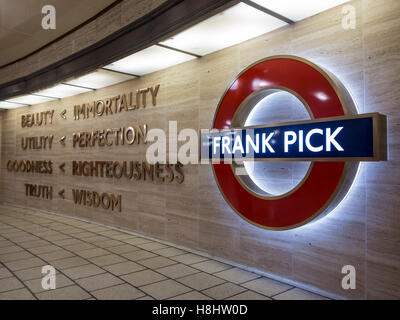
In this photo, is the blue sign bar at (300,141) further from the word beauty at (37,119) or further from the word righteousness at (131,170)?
the word beauty at (37,119)

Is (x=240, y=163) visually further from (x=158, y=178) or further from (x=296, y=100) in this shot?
(x=158, y=178)

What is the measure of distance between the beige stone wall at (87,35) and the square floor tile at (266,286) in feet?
10.6

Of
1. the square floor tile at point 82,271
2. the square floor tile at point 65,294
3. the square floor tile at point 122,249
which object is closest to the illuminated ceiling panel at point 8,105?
the square floor tile at point 122,249

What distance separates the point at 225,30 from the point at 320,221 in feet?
7.15

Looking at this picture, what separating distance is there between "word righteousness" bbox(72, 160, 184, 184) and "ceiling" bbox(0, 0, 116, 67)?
2343 millimetres

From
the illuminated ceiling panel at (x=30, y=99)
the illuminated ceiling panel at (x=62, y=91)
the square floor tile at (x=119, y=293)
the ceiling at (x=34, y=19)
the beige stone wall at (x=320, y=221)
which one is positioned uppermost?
the ceiling at (x=34, y=19)

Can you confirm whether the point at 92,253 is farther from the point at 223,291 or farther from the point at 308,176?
the point at 308,176

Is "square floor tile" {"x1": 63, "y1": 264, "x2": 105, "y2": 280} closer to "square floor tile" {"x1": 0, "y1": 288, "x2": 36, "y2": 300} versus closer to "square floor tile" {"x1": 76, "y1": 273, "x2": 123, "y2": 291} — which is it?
"square floor tile" {"x1": 76, "y1": 273, "x2": 123, "y2": 291}

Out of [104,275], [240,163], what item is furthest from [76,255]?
[240,163]

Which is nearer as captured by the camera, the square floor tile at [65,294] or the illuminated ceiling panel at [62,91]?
the square floor tile at [65,294]

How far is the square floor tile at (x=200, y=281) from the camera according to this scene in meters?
3.11

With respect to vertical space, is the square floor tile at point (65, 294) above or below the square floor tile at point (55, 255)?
below

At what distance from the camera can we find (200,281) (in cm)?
322

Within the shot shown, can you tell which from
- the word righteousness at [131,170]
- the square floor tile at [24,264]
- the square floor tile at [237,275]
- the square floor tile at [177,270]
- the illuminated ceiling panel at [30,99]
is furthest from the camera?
the illuminated ceiling panel at [30,99]
